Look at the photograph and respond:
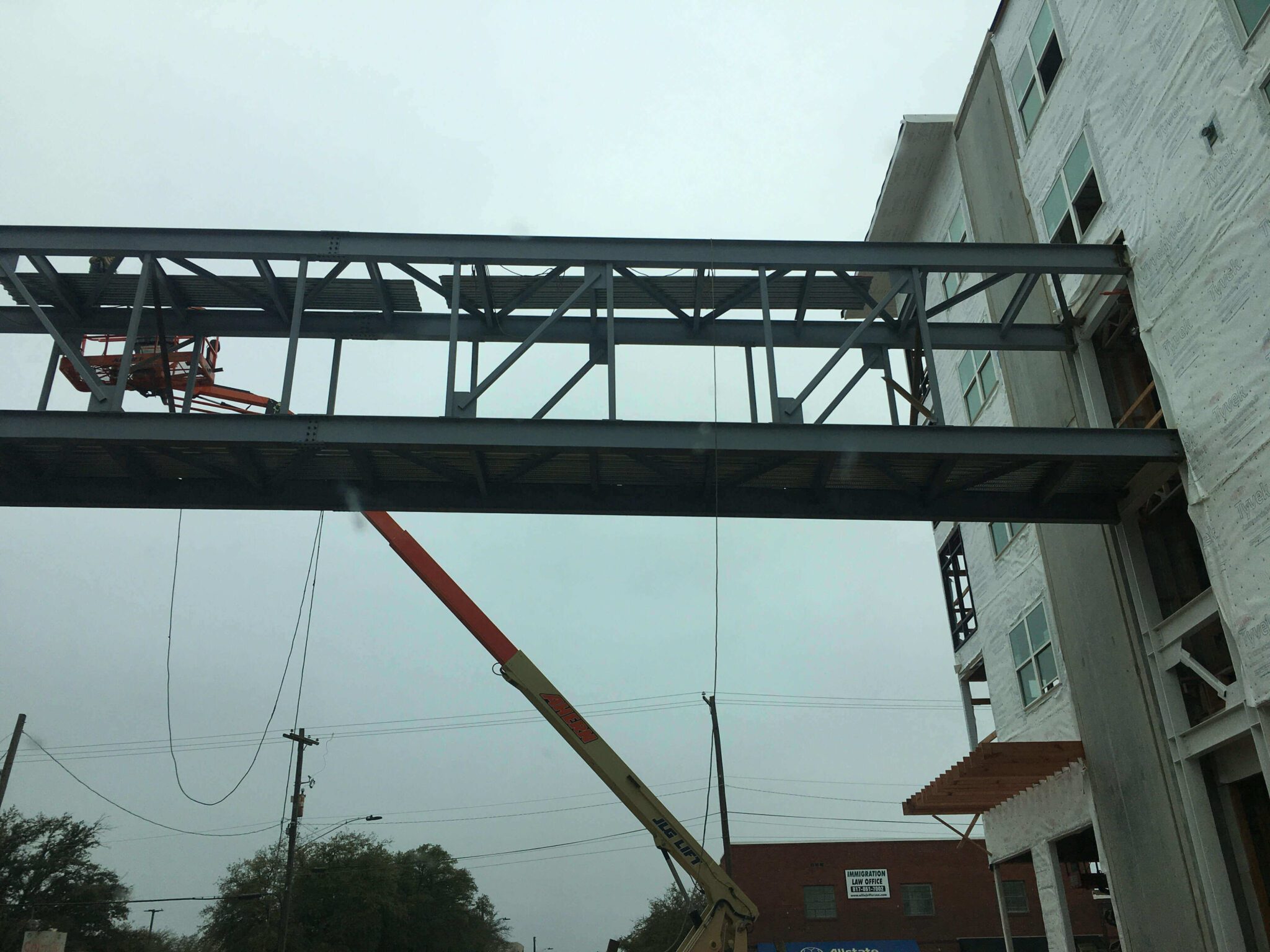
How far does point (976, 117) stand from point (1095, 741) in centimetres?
1254

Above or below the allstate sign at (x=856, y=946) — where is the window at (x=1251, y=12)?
above

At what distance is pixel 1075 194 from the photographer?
16.1 meters

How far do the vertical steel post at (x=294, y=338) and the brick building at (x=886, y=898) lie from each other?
4115 centimetres

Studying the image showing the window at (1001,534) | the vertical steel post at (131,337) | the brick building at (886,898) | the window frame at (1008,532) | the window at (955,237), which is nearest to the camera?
the vertical steel post at (131,337)

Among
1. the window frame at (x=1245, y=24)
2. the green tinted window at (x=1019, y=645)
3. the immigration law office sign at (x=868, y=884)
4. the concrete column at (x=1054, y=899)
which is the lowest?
the concrete column at (x=1054, y=899)

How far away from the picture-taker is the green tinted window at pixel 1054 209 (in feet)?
54.5

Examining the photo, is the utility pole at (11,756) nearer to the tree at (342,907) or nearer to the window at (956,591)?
the tree at (342,907)

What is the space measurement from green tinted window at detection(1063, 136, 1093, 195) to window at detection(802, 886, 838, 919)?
40271mm

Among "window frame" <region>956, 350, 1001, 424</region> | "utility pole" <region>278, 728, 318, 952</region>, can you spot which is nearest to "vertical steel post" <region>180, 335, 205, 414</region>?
"window frame" <region>956, 350, 1001, 424</region>

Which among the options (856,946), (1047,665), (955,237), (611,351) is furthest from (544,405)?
(856,946)

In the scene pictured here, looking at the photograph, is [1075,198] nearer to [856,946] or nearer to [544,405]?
[544,405]

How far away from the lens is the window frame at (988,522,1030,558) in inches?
750

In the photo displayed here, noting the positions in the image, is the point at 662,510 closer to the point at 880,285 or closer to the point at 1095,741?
the point at 1095,741

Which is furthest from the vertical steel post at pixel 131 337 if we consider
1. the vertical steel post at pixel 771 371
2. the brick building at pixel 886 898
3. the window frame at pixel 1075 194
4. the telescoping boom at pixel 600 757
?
the brick building at pixel 886 898
